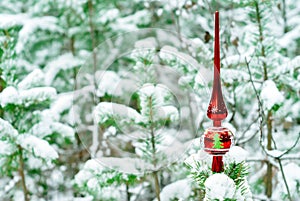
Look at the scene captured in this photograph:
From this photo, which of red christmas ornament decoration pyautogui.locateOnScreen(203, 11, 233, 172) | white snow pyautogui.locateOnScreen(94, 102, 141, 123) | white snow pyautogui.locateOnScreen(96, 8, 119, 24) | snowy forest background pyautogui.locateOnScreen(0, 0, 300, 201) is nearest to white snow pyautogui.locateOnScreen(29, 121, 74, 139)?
snowy forest background pyautogui.locateOnScreen(0, 0, 300, 201)

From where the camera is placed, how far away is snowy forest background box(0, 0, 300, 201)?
4.03 ft

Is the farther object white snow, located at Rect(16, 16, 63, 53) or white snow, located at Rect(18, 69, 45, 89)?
white snow, located at Rect(16, 16, 63, 53)

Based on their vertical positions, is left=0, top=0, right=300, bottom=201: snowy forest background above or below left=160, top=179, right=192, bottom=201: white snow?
above

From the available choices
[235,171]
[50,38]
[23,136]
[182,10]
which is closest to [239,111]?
[182,10]

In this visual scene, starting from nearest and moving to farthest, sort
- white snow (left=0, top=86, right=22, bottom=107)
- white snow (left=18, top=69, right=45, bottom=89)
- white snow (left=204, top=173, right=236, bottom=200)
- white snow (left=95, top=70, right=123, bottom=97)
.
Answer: white snow (left=204, top=173, right=236, bottom=200), white snow (left=0, top=86, right=22, bottom=107), white snow (left=18, top=69, right=45, bottom=89), white snow (left=95, top=70, right=123, bottom=97)

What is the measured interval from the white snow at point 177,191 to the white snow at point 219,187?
2.56 feet

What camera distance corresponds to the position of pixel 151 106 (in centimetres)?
114

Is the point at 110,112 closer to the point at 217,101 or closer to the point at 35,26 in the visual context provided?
the point at 217,101

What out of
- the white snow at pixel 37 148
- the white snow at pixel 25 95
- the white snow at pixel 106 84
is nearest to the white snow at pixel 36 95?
the white snow at pixel 25 95

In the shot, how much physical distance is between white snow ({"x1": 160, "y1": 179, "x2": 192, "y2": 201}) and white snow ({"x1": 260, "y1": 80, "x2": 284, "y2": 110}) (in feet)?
1.22

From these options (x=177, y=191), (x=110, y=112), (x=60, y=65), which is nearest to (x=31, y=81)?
(x=110, y=112)

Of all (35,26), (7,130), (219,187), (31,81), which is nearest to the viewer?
(219,187)

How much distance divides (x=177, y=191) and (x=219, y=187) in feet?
2.66

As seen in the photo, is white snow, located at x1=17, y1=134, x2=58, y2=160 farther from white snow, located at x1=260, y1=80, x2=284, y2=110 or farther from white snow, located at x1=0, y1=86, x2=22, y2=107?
white snow, located at x1=260, y1=80, x2=284, y2=110
